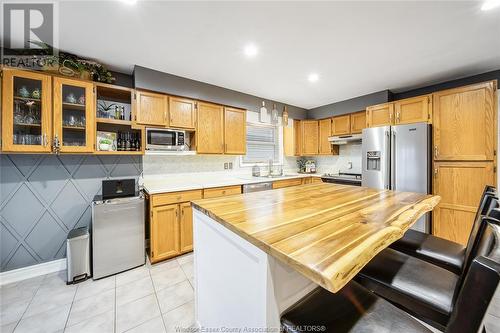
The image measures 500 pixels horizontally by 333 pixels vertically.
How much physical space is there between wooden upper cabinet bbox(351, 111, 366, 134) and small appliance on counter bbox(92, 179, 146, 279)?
12.5 feet

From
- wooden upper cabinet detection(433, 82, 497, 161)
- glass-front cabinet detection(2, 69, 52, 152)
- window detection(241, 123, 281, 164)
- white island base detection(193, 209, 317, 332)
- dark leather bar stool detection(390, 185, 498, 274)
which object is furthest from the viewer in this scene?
window detection(241, 123, 281, 164)

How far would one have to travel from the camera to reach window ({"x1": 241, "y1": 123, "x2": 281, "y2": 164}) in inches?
159

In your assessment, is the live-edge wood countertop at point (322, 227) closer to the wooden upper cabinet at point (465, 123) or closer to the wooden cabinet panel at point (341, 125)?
the wooden upper cabinet at point (465, 123)

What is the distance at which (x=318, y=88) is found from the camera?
3266 millimetres

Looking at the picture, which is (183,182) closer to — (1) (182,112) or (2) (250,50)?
(1) (182,112)

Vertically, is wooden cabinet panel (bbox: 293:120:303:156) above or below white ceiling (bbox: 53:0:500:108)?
below

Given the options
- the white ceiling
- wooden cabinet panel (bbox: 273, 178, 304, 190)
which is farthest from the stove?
the white ceiling

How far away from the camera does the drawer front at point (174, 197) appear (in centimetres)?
234

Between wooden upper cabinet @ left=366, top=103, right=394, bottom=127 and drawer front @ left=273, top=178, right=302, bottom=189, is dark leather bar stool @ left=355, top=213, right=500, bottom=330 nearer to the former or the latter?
drawer front @ left=273, top=178, right=302, bottom=189

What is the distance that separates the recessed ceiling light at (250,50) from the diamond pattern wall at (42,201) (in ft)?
7.27

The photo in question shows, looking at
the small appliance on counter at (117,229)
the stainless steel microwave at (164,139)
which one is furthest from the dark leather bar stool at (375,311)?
Result: the stainless steel microwave at (164,139)

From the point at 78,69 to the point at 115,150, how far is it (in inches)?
37.5

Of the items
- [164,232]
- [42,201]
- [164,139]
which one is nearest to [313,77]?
[164,139]

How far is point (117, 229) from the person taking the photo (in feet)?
7.25
